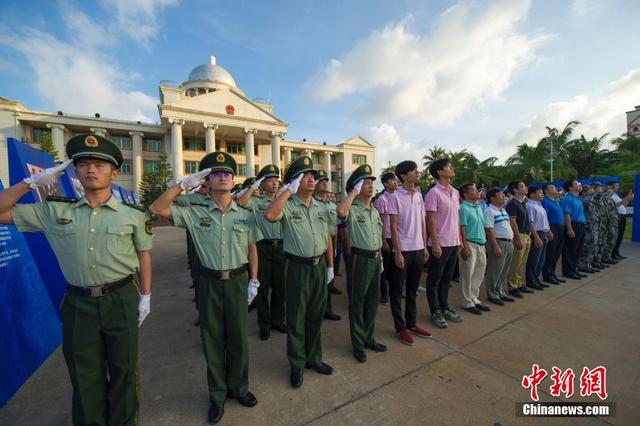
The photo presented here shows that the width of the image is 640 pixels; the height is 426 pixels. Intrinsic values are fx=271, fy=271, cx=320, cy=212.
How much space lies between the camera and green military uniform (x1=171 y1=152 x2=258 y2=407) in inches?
86.6

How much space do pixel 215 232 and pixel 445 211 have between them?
9.69ft

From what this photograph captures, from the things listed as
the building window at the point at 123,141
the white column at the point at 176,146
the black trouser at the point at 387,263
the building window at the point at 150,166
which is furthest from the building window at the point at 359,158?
the black trouser at the point at 387,263

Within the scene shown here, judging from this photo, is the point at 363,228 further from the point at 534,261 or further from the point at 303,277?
the point at 534,261

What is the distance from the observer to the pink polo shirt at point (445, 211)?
145 inches

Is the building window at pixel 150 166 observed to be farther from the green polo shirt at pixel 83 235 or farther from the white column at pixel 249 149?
the green polo shirt at pixel 83 235

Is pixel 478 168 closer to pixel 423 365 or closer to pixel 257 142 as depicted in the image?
pixel 257 142

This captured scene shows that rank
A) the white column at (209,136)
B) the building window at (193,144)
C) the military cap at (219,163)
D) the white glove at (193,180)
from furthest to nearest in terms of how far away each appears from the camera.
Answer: the building window at (193,144) → the white column at (209,136) → the military cap at (219,163) → the white glove at (193,180)

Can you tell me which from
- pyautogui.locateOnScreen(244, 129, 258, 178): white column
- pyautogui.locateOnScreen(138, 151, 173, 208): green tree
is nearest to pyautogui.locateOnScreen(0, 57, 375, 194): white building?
pyautogui.locateOnScreen(244, 129, 258, 178): white column

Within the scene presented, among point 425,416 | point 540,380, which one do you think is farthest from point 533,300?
point 425,416

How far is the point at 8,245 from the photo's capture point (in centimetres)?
280

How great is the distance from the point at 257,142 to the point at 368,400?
1390 inches

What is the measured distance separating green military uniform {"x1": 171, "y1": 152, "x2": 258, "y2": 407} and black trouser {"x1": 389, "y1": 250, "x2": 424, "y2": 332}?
74.6 inches

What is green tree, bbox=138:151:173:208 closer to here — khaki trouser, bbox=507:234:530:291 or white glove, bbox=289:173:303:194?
white glove, bbox=289:173:303:194

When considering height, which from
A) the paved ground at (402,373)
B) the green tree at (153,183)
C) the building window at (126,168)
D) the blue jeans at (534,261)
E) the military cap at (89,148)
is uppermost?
the building window at (126,168)
